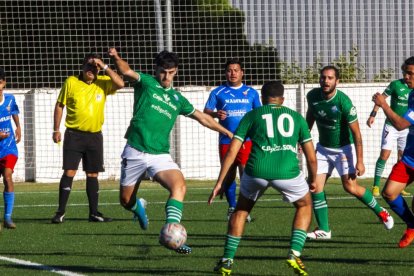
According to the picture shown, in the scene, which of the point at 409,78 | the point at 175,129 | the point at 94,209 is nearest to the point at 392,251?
the point at 409,78

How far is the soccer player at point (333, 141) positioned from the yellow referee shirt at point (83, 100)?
3451 millimetres

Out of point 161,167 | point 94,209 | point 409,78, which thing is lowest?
point 94,209

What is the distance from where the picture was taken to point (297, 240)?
9.27m

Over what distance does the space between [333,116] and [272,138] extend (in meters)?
A: 3.33

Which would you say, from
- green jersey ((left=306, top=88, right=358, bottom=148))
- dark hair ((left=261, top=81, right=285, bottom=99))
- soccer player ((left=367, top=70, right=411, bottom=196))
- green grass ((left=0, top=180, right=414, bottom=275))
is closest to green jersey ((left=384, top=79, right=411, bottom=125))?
soccer player ((left=367, top=70, right=411, bottom=196))

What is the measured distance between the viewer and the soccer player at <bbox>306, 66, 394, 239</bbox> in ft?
40.2

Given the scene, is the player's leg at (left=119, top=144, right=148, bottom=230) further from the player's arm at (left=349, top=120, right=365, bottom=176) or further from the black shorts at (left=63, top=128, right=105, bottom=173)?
the black shorts at (left=63, top=128, right=105, bottom=173)

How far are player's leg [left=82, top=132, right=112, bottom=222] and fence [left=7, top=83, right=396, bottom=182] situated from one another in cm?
957

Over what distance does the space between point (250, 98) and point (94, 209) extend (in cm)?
263

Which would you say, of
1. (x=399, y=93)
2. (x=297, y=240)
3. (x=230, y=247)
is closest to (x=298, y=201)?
(x=297, y=240)

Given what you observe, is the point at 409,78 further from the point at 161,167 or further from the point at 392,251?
the point at 161,167

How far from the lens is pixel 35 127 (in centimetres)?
2473


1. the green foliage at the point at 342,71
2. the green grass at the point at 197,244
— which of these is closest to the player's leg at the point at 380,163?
the green grass at the point at 197,244

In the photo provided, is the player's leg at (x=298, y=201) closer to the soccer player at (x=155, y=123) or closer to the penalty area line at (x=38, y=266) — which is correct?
the soccer player at (x=155, y=123)
